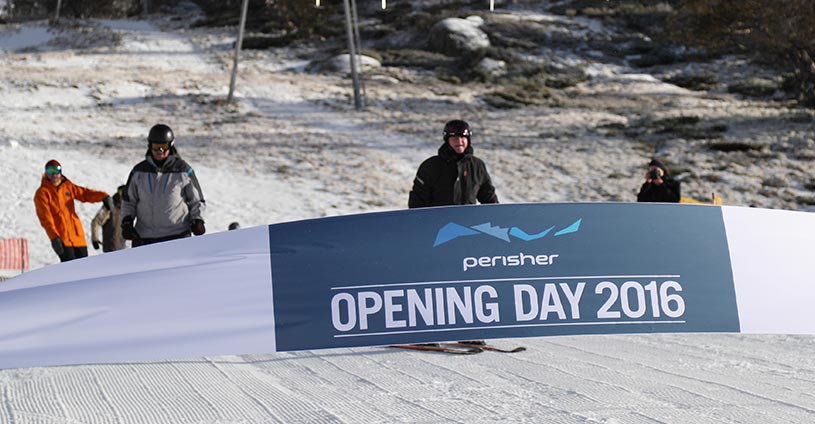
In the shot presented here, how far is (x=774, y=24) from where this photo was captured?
27172 mm

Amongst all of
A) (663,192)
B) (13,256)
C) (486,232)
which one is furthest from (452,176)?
(13,256)

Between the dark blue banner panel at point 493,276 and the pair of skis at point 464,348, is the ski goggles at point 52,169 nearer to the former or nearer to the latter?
the pair of skis at point 464,348

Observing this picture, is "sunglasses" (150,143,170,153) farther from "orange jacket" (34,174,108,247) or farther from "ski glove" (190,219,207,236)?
"orange jacket" (34,174,108,247)

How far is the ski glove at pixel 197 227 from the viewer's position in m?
6.89

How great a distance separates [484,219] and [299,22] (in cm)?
3752

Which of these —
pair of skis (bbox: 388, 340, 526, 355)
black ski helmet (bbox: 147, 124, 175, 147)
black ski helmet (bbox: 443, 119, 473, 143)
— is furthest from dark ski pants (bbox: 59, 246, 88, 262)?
black ski helmet (bbox: 443, 119, 473, 143)

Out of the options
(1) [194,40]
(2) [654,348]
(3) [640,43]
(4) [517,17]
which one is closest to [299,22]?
(1) [194,40]

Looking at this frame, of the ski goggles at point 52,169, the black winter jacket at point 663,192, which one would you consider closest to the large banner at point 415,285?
the black winter jacket at point 663,192

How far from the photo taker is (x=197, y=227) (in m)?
6.96

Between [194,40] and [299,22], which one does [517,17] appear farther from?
[194,40]

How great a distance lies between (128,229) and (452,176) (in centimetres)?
251

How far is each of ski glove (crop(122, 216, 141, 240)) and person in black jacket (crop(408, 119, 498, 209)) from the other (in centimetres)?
215

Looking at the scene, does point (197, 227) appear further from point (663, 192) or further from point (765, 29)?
point (765, 29)

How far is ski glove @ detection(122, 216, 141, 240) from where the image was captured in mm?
6969
